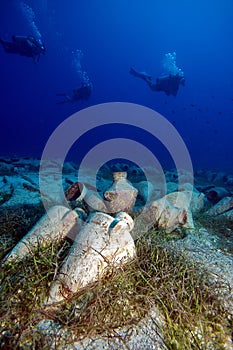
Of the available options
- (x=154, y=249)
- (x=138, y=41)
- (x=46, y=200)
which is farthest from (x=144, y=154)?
(x=138, y=41)

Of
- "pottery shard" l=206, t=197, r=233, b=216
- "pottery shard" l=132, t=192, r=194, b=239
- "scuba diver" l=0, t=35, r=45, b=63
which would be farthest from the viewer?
"scuba diver" l=0, t=35, r=45, b=63

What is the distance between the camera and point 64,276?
205 centimetres

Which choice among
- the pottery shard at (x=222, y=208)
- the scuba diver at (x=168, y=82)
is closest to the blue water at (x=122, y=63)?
the scuba diver at (x=168, y=82)

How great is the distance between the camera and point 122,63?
113312mm

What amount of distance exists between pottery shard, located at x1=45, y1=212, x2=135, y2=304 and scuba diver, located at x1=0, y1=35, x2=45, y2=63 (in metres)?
17.7

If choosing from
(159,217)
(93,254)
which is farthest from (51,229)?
(159,217)

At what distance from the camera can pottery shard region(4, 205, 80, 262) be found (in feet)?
7.99

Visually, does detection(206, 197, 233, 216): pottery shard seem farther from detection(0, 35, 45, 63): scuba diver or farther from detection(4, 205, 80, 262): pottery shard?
detection(0, 35, 45, 63): scuba diver

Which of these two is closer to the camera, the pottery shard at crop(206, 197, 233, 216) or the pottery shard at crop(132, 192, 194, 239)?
the pottery shard at crop(132, 192, 194, 239)

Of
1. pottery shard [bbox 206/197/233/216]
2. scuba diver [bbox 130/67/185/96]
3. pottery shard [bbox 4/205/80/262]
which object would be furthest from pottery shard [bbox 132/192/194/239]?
scuba diver [bbox 130/67/185/96]

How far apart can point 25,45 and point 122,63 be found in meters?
111

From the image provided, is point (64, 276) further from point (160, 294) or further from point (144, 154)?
point (144, 154)

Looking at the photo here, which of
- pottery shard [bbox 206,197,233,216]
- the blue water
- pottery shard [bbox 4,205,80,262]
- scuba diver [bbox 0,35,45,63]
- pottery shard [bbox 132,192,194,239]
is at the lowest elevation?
pottery shard [bbox 4,205,80,262]

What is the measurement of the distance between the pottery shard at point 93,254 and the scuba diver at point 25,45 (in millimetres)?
17736
